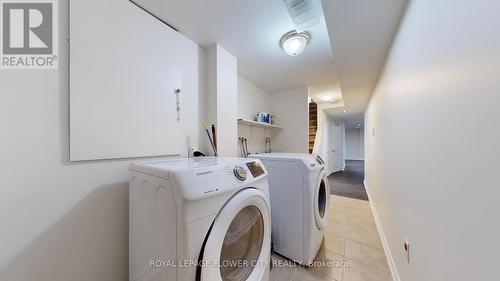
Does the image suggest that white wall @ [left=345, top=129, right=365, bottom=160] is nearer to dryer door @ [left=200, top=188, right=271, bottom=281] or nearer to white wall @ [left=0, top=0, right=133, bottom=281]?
dryer door @ [left=200, top=188, right=271, bottom=281]

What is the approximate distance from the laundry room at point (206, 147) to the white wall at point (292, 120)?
3.74ft

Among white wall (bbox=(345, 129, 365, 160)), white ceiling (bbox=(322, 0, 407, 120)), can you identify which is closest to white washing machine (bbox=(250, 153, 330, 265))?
white ceiling (bbox=(322, 0, 407, 120))

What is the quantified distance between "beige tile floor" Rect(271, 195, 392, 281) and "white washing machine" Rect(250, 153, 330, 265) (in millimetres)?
108

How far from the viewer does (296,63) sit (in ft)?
7.04

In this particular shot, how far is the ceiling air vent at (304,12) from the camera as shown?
4.03ft

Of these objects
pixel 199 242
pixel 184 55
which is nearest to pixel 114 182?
pixel 199 242

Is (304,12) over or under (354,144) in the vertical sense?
over

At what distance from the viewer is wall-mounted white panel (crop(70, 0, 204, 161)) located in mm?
975

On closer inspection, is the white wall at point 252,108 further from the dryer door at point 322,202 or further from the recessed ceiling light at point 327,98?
the recessed ceiling light at point 327,98

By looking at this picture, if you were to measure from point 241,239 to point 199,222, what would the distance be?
0.41 metres

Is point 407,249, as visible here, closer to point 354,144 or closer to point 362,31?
point 362,31

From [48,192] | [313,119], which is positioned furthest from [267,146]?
[48,192]

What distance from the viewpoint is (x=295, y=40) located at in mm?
1588

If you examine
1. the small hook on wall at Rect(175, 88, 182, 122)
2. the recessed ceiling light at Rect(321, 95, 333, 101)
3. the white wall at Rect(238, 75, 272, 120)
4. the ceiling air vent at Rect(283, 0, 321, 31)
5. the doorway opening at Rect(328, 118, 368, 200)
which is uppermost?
the ceiling air vent at Rect(283, 0, 321, 31)
